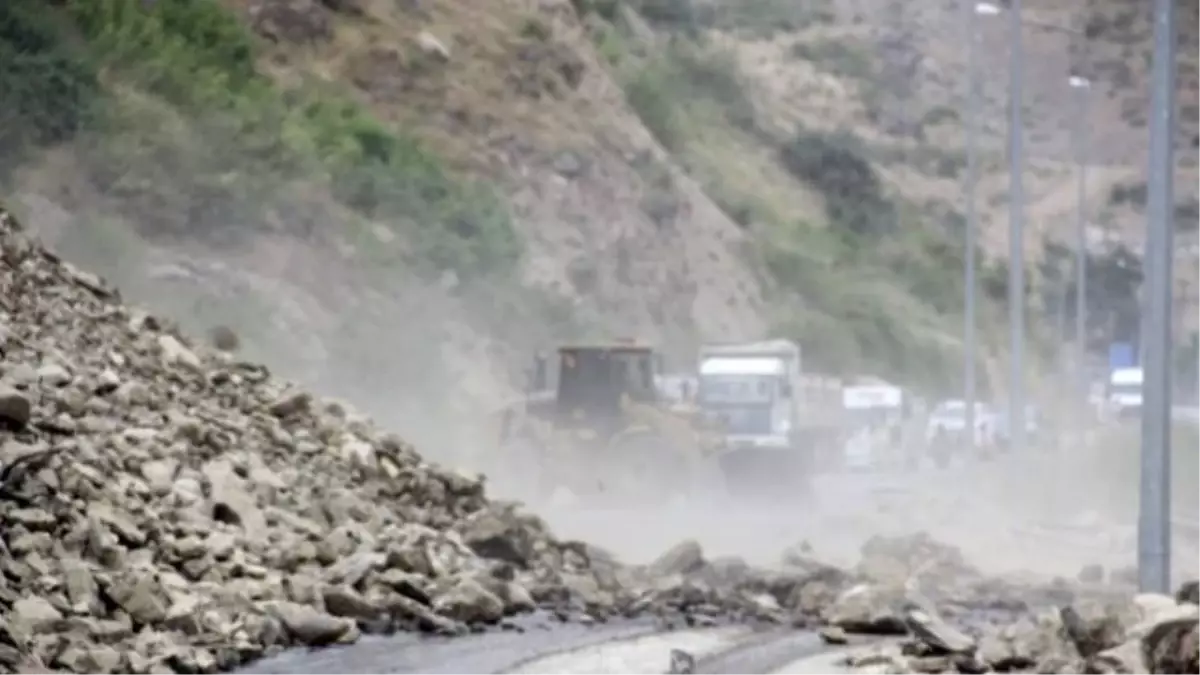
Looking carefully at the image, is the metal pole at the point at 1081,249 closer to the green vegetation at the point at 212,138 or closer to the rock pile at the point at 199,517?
the green vegetation at the point at 212,138

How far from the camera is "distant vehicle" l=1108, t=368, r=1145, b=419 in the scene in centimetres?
2003

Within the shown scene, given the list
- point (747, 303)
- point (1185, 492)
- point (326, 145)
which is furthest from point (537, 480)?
point (747, 303)

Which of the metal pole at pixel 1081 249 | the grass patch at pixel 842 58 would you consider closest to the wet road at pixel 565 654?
the metal pole at pixel 1081 249

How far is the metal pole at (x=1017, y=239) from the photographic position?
28.9 metres

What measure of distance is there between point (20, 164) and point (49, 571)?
47.5 ft

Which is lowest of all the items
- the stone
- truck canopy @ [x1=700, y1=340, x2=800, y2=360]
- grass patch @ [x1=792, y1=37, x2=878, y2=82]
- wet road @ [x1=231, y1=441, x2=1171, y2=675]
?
wet road @ [x1=231, y1=441, x2=1171, y2=675]

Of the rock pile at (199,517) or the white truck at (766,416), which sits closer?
the rock pile at (199,517)

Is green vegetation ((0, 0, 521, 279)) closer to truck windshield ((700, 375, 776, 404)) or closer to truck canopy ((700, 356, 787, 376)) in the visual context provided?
truck canopy ((700, 356, 787, 376))

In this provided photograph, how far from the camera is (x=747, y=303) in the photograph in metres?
38.3

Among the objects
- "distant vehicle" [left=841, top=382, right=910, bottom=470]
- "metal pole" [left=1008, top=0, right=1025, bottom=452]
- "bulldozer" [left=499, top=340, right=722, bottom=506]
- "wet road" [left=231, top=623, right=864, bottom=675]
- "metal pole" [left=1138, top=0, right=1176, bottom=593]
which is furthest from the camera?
"distant vehicle" [left=841, top=382, right=910, bottom=470]

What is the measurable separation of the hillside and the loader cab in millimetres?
3348

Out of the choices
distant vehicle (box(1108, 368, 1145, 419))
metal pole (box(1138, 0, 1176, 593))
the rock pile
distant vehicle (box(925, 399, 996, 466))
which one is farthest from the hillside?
metal pole (box(1138, 0, 1176, 593))

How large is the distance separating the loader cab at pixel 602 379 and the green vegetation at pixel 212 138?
6.44m

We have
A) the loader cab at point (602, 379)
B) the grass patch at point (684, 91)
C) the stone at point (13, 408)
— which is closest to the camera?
the stone at point (13, 408)
